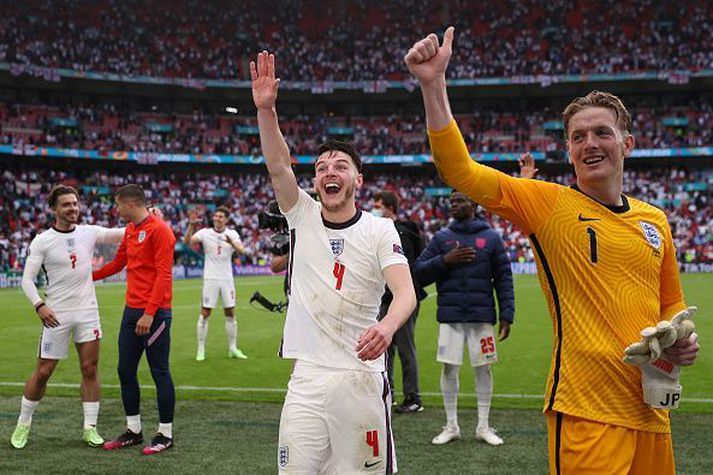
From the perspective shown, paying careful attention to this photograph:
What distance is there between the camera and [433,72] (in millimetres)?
2689

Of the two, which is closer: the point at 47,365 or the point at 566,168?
the point at 47,365

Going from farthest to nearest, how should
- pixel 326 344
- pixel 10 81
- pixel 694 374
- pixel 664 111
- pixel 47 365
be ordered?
pixel 664 111 < pixel 10 81 < pixel 694 374 < pixel 47 365 < pixel 326 344

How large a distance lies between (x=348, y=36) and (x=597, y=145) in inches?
2248

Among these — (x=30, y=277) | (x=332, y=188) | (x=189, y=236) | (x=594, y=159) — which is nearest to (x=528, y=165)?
(x=594, y=159)

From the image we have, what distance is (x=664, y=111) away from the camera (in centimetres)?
5112

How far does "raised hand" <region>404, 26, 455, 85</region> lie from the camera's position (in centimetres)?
267

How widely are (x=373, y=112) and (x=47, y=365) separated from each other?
5031cm

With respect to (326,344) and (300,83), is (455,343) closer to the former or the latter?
(326,344)

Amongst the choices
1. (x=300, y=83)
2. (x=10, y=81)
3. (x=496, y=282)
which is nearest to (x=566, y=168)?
(x=300, y=83)

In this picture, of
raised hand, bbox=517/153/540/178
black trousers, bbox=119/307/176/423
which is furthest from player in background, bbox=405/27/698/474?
black trousers, bbox=119/307/176/423

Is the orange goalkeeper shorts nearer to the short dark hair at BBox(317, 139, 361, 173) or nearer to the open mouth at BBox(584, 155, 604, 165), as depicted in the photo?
the open mouth at BBox(584, 155, 604, 165)

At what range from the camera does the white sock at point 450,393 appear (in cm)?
694

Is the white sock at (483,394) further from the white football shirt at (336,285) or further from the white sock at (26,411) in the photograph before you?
the white sock at (26,411)

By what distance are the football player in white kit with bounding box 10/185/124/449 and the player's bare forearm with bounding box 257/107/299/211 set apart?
3915 mm
